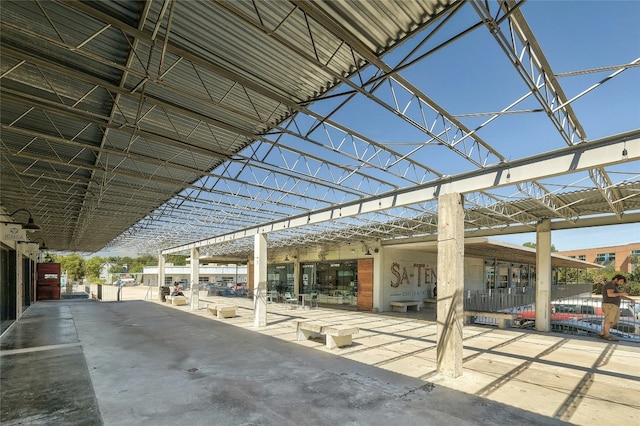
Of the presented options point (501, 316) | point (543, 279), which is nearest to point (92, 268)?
point (501, 316)

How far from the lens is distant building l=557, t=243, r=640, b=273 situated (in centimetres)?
4706

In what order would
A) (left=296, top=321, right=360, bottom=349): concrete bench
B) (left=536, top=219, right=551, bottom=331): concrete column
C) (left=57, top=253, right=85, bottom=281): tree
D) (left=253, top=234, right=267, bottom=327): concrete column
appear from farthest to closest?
(left=57, top=253, right=85, bottom=281): tree
(left=253, top=234, right=267, bottom=327): concrete column
(left=536, top=219, right=551, bottom=331): concrete column
(left=296, top=321, right=360, bottom=349): concrete bench

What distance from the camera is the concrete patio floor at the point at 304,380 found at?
4.88m

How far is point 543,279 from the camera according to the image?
12.4 metres

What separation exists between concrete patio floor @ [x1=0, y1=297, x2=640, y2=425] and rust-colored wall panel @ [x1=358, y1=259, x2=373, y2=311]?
28.6 feet

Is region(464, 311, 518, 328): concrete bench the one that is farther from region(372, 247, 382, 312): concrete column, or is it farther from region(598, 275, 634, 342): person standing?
region(372, 247, 382, 312): concrete column

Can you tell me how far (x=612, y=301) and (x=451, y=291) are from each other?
6872 millimetres

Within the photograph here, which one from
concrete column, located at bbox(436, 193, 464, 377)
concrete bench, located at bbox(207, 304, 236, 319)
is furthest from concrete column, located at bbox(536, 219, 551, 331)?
concrete bench, located at bbox(207, 304, 236, 319)

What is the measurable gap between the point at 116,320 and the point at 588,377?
16617mm

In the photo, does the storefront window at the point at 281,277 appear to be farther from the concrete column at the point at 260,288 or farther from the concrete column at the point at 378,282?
the concrete column at the point at 260,288

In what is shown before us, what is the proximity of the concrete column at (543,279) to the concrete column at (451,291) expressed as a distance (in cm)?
741

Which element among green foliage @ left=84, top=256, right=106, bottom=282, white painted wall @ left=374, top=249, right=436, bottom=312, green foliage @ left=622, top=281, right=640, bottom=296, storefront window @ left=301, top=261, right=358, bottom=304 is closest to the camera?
white painted wall @ left=374, top=249, right=436, bottom=312

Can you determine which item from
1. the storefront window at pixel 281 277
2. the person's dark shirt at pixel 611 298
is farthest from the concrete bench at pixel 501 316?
the storefront window at pixel 281 277

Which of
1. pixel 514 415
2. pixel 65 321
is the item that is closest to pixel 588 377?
pixel 514 415
